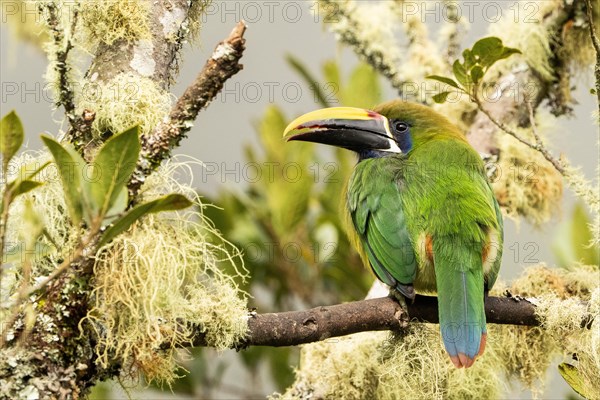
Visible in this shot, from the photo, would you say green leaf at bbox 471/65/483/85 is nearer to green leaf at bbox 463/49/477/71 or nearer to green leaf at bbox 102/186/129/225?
green leaf at bbox 463/49/477/71

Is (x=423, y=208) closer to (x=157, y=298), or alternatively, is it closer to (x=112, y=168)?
(x=157, y=298)

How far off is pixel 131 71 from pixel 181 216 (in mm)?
367

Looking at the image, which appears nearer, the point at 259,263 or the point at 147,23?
the point at 147,23

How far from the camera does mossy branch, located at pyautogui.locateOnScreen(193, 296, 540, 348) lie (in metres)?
1.91

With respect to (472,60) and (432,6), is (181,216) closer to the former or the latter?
(472,60)

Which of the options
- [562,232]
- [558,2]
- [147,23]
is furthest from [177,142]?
Result: [562,232]

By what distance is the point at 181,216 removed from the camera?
1.99 metres

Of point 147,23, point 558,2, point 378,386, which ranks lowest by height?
point 378,386

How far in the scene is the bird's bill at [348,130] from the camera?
111 inches

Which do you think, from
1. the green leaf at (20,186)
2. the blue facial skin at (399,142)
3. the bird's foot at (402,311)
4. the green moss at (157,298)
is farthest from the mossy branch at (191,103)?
the blue facial skin at (399,142)

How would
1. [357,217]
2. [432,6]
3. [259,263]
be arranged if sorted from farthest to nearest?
1. [259,263]
2. [432,6]
3. [357,217]

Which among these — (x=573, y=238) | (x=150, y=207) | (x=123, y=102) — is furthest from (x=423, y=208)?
(x=573, y=238)

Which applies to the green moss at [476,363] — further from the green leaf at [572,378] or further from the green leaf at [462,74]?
the green leaf at [462,74]

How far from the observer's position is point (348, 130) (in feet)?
9.57
